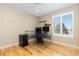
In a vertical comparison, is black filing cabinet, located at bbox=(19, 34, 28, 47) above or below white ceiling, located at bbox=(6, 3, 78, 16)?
below

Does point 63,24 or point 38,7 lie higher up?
point 38,7

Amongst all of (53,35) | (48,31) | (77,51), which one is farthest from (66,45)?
(48,31)

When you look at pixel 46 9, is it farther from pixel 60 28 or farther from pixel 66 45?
pixel 66 45

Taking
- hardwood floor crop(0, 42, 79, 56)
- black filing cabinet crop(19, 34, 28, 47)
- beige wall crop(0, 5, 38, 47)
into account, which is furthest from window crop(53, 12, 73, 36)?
black filing cabinet crop(19, 34, 28, 47)

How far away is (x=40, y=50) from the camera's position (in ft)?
6.98

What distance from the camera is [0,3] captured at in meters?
1.88

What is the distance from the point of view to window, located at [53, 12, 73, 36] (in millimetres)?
2022

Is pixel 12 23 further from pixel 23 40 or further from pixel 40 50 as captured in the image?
pixel 40 50

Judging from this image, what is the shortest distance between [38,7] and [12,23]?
2.60 feet

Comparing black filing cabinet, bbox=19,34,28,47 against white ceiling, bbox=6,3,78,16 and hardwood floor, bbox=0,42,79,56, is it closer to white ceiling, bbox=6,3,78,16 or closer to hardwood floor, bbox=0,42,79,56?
hardwood floor, bbox=0,42,79,56

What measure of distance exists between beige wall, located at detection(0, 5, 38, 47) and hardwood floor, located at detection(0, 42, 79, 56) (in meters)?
0.20

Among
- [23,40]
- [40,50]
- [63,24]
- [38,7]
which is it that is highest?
[38,7]

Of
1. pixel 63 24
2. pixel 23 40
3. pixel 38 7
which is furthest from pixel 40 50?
pixel 38 7

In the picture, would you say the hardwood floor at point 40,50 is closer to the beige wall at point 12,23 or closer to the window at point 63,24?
the beige wall at point 12,23
